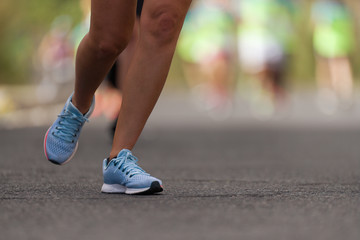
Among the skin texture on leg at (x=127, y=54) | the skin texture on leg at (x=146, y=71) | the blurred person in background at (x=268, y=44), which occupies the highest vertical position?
the blurred person in background at (x=268, y=44)

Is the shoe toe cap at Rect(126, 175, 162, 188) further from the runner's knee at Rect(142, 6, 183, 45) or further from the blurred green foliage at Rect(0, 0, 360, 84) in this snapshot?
the blurred green foliage at Rect(0, 0, 360, 84)

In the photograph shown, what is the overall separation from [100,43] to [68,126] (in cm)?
41

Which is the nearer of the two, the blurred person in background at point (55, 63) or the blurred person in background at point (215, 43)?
the blurred person in background at point (215, 43)

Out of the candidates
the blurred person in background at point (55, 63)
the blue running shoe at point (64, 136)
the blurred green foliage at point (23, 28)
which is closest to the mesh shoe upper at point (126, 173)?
the blue running shoe at point (64, 136)

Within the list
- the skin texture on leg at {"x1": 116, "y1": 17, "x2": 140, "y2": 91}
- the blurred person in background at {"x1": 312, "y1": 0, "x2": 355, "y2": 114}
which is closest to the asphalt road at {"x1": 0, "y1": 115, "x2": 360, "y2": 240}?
the skin texture on leg at {"x1": 116, "y1": 17, "x2": 140, "y2": 91}

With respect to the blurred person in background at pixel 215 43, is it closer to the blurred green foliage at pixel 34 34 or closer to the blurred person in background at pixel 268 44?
the blurred person in background at pixel 268 44

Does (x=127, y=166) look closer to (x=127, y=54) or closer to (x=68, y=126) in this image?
(x=68, y=126)

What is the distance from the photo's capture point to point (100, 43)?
3.89 metres

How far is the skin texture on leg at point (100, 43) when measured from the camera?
12.4ft

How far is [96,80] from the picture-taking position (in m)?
4.05

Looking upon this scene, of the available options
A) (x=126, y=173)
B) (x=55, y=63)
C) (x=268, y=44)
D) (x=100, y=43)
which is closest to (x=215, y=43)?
(x=268, y=44)

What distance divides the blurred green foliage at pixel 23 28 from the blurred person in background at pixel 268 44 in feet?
31.7

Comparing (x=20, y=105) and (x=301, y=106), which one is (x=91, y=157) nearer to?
(x=20, y=105)

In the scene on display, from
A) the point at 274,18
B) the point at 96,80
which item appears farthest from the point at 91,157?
the point at 274,18
